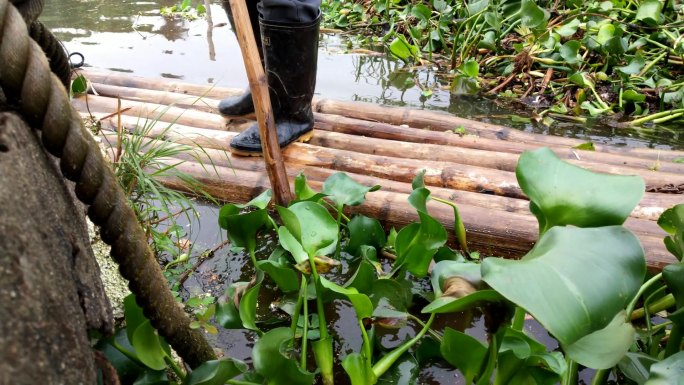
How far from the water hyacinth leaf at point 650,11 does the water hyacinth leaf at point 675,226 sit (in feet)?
6.57

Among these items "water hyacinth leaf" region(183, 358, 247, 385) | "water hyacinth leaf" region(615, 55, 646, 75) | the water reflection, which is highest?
"water hyacinth leaf" region(183, 358, 247, 385)

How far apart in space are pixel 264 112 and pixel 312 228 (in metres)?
0.51

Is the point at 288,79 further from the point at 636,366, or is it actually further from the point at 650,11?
the point at 650,11

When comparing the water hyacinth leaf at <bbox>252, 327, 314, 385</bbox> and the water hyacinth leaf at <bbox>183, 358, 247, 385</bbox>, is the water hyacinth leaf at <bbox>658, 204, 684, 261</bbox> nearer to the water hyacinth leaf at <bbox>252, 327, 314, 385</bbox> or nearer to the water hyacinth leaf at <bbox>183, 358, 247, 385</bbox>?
the water hyacinth leaf at <bbox>252, 327, 314, 385</bbox>

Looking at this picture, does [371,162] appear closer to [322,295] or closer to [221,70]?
[322,295]

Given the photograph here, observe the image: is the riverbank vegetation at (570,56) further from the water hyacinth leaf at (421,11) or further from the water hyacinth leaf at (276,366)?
the water hyacinth leaf at (276,366)

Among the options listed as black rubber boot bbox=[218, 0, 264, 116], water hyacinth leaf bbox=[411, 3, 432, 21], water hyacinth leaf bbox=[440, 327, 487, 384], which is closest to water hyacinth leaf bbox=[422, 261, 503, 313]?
water hyacinth leaf bbox=[440, 327, 487, 384]

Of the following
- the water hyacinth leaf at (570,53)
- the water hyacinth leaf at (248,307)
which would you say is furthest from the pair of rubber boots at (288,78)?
the water hyacinth leaf at (570,53)

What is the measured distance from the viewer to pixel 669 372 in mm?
759

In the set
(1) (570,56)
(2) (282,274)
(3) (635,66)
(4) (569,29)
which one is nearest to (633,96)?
(3) (635,66)

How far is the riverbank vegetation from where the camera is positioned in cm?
258

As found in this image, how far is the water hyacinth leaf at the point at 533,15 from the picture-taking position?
2588mm

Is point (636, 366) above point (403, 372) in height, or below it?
above

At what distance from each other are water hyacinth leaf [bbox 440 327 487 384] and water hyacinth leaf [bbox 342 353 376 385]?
15 centimetres
